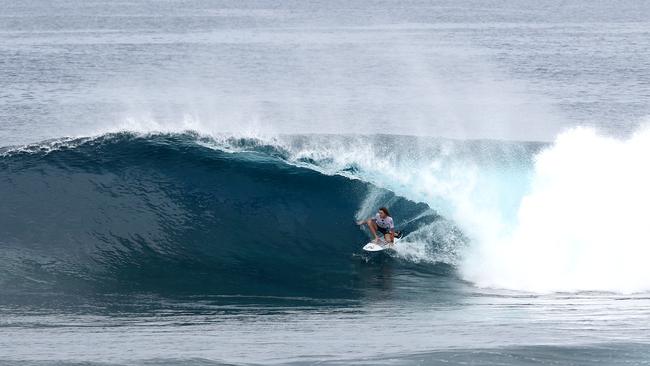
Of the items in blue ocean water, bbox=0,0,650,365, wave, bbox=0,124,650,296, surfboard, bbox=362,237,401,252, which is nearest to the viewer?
blue ocean water, bbox=0,0,650,365

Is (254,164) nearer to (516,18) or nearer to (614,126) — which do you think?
(614,126)

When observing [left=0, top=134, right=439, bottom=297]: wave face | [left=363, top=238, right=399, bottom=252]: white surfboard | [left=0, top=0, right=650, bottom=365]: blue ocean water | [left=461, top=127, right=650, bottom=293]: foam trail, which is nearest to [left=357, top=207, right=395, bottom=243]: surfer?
[left=363, top=238, right=399, bottom=252]: white surfboard

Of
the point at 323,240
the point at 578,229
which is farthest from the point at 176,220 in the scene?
the point at 578,229

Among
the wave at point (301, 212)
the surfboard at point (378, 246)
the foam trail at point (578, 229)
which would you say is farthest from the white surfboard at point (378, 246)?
the foam trail at point (578, 229)

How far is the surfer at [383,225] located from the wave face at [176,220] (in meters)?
0.84

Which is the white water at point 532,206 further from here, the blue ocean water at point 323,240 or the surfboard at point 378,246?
the surfboard at point 378,246

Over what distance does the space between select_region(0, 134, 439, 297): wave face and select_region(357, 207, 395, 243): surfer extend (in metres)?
0.84

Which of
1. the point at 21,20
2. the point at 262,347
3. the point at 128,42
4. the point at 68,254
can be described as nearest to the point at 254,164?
the point at 68,254

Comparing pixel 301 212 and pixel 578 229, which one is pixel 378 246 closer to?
pixel 301 212

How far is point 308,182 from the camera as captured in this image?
2681 centimetres

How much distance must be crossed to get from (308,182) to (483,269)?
5838 millimetres

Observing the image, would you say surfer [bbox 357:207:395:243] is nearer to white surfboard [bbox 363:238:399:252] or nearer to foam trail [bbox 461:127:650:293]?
white surfboard [bbox 363:238:399:252]

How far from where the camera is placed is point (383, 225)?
77.5 ft

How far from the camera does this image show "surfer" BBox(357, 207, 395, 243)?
77.2 feet
